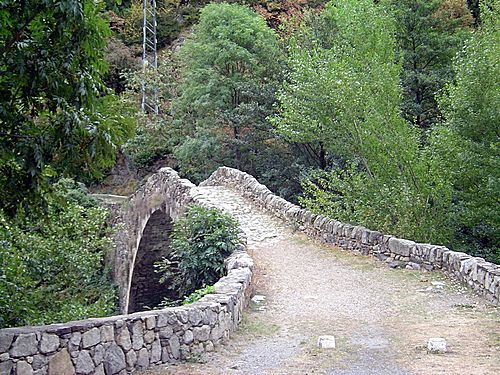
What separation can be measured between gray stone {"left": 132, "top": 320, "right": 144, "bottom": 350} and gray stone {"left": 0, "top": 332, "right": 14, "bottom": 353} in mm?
1367

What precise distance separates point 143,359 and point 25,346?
4.68 feet

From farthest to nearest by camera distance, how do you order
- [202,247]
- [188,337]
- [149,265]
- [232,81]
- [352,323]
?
[232,81] → [149,265] → [202,247] → [352,323] → [188,337]

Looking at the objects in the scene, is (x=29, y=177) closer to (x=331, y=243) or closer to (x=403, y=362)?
(x=403, y=362)

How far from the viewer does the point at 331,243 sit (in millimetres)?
13742

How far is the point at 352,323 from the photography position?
834cm

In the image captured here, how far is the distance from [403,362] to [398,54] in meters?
16.0

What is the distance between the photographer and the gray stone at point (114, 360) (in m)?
5.82

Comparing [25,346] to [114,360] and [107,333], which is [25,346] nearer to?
[107,333]

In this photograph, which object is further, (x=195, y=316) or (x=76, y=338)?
(x=195, y=316)

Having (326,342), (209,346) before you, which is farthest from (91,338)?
(326,342)

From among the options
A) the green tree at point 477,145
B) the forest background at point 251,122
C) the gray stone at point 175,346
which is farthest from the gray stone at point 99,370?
the green tree at point 477,145

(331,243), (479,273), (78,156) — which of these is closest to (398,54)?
(331,243)

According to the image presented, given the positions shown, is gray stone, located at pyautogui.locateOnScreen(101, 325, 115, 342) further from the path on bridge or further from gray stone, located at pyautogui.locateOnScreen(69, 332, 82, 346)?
the path on bridge

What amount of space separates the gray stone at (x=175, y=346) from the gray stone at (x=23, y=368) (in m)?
1.75
